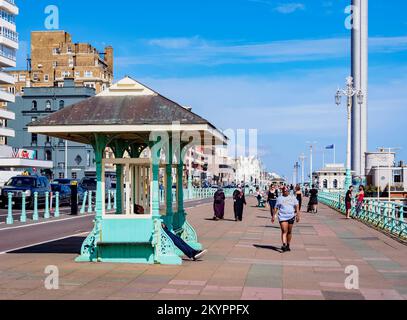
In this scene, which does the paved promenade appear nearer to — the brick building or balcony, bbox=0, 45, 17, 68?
balcony, bbox=0, 45, 17, 68

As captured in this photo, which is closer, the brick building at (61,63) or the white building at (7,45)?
the white building at (7,45)

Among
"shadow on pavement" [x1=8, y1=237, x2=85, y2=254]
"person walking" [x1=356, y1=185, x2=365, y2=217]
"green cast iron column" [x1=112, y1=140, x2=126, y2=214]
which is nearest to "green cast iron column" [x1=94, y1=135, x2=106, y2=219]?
"green cast iron column" [x1=112, y1=140, x2=126, y2=214]

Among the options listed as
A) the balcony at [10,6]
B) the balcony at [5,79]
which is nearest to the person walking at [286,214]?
the balcony at [5,79]

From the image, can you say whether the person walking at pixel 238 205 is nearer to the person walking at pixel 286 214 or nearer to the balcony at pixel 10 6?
the person walking at pixel 286 214

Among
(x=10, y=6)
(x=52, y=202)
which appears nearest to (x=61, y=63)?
(x=10, y=6)

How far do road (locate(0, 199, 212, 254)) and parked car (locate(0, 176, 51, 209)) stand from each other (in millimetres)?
8138

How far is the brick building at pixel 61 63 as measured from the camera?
107 meters

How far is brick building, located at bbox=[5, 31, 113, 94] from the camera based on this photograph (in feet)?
351

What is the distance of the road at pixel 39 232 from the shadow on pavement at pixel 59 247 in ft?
1.41

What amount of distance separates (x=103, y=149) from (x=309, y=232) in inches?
476

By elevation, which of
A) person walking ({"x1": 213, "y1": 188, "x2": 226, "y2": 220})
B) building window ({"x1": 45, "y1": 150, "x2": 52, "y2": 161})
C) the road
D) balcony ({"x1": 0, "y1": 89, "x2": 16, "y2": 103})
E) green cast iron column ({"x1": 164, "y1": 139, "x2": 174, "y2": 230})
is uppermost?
balcony ({"x1": 0, "y1": 89, "x2": 16, "y2": 103})
